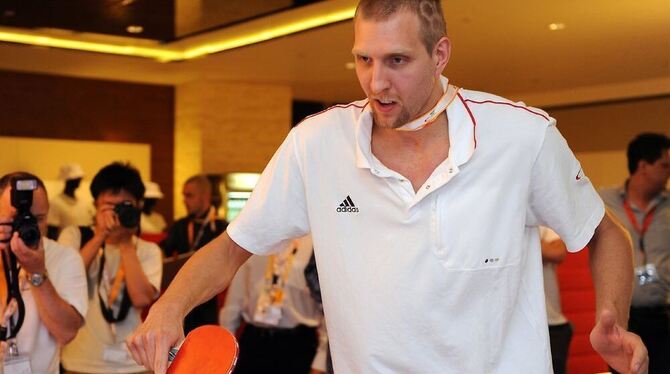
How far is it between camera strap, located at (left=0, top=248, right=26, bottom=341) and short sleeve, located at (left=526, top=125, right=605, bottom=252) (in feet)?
6.47

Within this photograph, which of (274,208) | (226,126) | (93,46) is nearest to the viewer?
(274,208)

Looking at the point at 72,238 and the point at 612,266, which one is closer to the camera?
the point at 612,266

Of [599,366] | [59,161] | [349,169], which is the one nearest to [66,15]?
[59,161]

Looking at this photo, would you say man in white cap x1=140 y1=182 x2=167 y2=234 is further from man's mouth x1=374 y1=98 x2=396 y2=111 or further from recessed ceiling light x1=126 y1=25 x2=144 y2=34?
man's mouth x1=374 y1=98 x2=396 y2=111

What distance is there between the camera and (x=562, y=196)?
1888 millimetres

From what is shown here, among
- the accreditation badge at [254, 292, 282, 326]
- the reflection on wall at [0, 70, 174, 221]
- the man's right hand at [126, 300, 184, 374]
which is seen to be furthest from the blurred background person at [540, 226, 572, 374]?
the reflection on wall at [0, 70, 174, 221]

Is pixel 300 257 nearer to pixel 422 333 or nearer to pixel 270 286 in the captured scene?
pixel 270 286

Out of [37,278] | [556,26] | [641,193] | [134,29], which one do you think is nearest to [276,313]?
[641,193]

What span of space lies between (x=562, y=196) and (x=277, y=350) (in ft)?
12.3

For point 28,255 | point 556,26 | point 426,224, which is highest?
point 556,26

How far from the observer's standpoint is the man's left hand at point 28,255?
3.20 metres

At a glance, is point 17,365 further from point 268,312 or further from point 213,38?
point 213,38

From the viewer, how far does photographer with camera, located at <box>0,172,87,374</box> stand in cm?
326

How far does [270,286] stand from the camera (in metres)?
5.34
